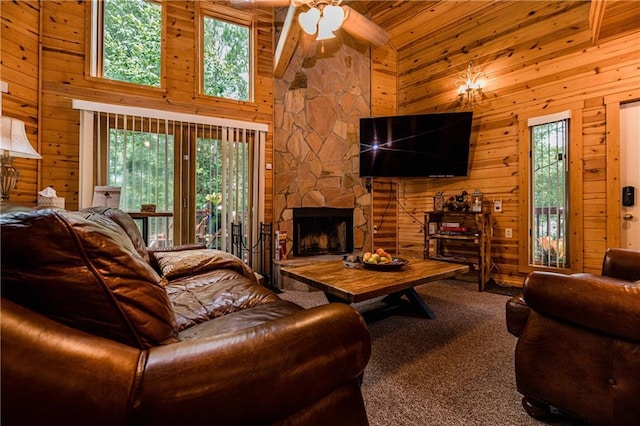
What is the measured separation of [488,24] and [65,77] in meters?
5.38

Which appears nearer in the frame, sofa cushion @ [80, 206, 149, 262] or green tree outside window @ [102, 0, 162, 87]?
sofa cushion @ [80, 206, 149, 262]

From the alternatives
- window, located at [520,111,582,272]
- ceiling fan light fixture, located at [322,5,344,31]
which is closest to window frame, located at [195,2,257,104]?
ceiling fan light fixture, located at [322,5,344,31]

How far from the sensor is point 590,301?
46.9 inches

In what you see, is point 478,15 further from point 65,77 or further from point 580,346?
point 65,77

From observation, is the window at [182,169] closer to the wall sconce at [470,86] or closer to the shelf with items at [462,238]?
the shelf with items at [462,238]

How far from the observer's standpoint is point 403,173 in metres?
4.45

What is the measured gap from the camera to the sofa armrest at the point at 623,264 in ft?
6.16

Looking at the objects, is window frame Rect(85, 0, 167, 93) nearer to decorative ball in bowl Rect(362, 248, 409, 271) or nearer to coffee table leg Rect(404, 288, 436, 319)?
decorative ball in bowl Rect(362, 248, 409, 271)

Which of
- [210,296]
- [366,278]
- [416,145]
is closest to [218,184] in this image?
[210,296]

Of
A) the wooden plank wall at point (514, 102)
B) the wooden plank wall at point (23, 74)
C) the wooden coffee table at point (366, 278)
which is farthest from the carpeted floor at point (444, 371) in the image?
the wooden plank wall at point (23, 74)

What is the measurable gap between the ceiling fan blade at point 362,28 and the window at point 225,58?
61.6 inches

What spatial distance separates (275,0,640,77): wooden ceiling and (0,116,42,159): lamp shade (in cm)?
295

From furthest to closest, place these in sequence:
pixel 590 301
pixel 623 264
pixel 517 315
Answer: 1. pixel 623 264
2. pixel 517 315
3. pixel 590 301

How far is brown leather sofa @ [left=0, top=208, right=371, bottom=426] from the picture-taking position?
55cm
